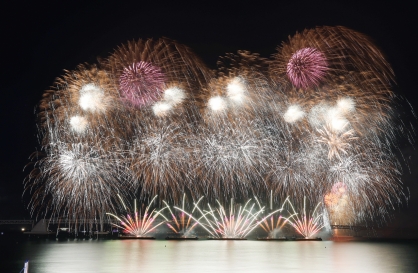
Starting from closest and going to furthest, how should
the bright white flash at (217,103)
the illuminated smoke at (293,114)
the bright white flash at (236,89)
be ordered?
the bright white flash at (236,89)
the bright white flash at (217,103)
the illuminated smoke at (293,114)

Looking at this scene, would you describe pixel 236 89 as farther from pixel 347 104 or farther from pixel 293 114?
pixel 347 104

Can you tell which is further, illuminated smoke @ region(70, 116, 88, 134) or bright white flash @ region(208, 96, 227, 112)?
illuminated smoke @ region(70, 116, 88, 134)

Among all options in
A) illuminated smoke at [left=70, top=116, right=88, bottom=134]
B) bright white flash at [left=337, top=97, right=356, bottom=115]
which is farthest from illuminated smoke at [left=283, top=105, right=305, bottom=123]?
illuminated smoke at [left=70, top=116, right=88, bottom=134]

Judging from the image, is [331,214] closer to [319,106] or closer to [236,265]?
[319,106]

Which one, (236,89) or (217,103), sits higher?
(236,89)

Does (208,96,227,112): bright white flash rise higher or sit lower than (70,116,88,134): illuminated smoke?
higher

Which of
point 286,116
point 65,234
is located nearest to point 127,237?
point 65,234

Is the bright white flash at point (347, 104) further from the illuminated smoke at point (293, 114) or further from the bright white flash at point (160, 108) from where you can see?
the bright white flash at point (160, 108)

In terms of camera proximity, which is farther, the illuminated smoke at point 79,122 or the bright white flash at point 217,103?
the illuminated smoke at point 79,122

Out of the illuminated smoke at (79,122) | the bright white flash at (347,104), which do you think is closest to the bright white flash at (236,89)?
the bright white flash at (347,104)

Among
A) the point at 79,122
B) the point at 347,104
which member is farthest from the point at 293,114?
the point at 79,122

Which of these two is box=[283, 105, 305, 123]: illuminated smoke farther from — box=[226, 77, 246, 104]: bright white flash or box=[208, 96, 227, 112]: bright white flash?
box=[208, 96, 227, 112]: bright white flash
